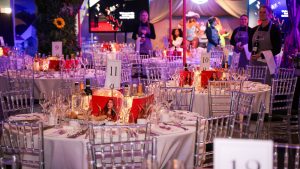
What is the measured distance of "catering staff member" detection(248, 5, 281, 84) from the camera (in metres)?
7.90

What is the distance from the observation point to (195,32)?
15180mm

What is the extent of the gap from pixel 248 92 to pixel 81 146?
3.01m

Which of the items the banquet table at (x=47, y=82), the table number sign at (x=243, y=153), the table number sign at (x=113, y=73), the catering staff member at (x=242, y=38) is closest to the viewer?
the table number sign at (x=243, y=153)

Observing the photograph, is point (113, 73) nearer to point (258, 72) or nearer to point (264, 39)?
point (264, 39)

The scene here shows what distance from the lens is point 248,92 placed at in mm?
6273

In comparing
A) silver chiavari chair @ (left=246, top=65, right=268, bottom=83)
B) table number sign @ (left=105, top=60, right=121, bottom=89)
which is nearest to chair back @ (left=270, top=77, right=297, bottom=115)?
silver chiavari chair @ (left=246, top=65, right=268, bottom=83)

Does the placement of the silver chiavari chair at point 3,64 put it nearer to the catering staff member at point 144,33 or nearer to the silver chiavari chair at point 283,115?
the catering staff member at point 144,33

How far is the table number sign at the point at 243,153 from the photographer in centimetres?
186

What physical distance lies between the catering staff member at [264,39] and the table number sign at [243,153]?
617cm

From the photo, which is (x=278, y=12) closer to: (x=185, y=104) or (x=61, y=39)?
(x=61, y=39)

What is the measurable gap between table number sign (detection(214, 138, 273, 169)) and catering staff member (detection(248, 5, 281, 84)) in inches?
243

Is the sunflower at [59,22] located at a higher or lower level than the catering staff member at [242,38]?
higher

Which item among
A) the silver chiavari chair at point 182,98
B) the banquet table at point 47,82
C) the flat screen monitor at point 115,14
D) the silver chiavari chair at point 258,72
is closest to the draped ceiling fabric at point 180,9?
the flat screen monitor at point 115,14

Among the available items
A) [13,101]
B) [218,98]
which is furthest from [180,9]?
[13,101]
